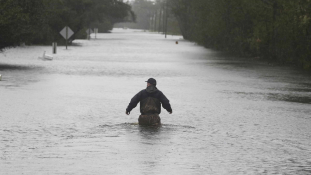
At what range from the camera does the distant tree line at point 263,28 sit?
34.9 m

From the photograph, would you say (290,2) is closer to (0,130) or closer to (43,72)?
(43,72)

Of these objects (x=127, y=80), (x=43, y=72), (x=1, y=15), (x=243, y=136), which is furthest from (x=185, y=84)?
(x=243, y=136)

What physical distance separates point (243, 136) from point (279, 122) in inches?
97.0

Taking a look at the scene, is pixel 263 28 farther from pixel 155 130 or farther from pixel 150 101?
pixel 155 130

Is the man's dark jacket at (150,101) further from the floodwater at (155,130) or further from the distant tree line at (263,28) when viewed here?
the distant tree line at (263,28)

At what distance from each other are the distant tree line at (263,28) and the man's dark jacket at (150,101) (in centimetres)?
2203

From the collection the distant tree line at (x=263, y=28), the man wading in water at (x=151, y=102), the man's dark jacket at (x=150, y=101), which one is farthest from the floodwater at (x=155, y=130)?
the distant tree line at (x=263, y=28)

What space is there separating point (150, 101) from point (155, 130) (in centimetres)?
58

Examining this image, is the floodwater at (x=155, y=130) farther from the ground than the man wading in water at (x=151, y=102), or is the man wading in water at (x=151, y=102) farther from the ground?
the man wading in water at (x=151, y=102)

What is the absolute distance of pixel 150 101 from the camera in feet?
40.6

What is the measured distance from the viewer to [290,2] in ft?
119

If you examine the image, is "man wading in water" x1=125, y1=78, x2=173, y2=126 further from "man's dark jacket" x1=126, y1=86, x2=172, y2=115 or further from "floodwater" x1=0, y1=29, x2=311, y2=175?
"floodwater" x1=0, y1=29, x2=311, y2=175

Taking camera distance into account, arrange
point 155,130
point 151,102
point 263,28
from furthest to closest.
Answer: point 263,28
point 151,102
point 155,130

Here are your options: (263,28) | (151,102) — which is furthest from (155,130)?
(263,28)
